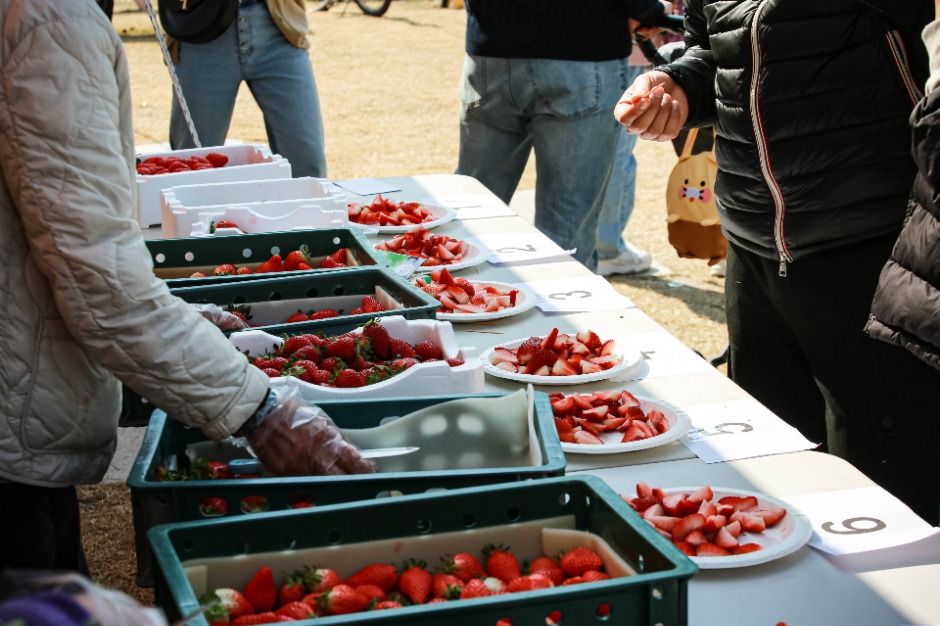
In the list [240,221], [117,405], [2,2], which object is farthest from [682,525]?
[240,221]

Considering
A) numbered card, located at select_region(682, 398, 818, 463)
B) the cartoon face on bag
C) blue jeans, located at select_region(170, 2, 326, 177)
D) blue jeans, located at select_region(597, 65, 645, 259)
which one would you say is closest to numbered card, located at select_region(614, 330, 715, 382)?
numbered card, located at select_region(682, 398, 818, 463)

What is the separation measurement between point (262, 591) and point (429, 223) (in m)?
2.01

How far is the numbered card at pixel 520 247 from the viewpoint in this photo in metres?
2.97

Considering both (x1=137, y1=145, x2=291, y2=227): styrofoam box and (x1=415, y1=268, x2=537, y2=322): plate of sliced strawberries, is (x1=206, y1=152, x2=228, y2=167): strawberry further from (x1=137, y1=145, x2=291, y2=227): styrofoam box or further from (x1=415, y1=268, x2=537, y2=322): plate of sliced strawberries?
(x1=415, y1=268, x2=537, y2=322): plate of sliced strawberries

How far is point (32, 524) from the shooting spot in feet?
4.95

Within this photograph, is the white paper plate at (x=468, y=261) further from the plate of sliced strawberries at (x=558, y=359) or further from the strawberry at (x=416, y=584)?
the strawberry at (x=416, y=584)

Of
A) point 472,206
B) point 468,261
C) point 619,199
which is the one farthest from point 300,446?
point 619,199

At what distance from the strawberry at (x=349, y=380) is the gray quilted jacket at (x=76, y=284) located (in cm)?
36

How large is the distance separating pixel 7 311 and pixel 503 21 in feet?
7.95

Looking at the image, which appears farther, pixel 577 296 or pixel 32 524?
pixel 577 296

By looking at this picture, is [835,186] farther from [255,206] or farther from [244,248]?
[255,206]

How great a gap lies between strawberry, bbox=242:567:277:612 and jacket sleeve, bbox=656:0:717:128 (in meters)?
1.52

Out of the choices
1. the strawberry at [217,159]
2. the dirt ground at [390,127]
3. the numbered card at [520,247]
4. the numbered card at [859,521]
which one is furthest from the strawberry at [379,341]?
the strawberry at [217,159]

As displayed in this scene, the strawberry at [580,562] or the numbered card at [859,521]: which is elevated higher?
the strawberry at [580,562]
